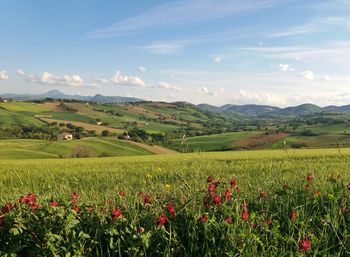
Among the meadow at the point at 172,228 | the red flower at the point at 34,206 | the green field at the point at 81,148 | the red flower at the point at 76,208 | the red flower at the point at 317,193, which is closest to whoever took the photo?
the meadow at the point at 172,228

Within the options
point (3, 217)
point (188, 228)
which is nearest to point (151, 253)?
point (188, 228)

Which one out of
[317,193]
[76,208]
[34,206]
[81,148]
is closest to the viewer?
[34,206]

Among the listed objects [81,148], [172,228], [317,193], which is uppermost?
[317,193]

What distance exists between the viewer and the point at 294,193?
629 centimetres

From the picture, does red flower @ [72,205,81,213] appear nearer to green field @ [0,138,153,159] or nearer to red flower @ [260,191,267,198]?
red flower @ [260,191,267,198]

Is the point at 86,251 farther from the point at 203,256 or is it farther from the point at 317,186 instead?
the point at 317,186

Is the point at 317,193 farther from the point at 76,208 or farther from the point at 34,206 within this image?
the point at 34,206

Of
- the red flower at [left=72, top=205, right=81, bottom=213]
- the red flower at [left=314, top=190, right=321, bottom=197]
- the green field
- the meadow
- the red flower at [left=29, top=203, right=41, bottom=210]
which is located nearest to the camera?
the meadow

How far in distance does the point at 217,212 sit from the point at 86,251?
1.79 m

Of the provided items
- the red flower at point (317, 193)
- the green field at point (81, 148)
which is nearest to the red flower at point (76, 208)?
the red flower at point (317, 193)

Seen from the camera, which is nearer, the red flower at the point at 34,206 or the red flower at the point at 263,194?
the red flower at the point at 34,206

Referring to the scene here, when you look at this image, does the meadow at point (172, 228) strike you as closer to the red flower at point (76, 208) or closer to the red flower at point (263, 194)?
the red flower at point (76, 208)

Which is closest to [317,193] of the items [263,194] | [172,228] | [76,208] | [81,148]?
[263,194]

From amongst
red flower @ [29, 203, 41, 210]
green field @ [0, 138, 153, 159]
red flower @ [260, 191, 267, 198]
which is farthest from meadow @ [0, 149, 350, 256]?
green field @ [0, 138, 153, 159]
